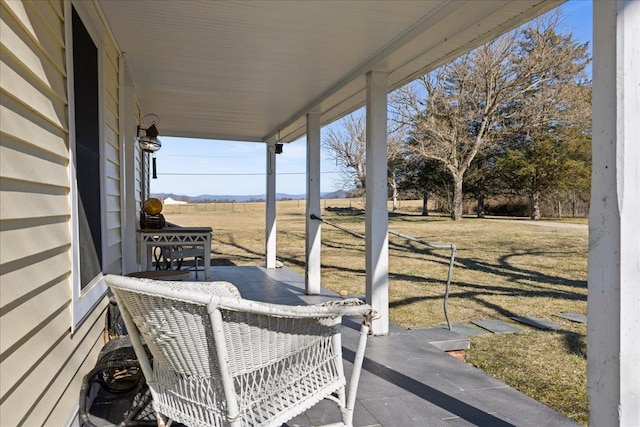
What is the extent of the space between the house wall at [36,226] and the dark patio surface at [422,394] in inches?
30.5

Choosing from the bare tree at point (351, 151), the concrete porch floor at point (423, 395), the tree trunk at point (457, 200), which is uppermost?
the bare tree at point (351, 151)

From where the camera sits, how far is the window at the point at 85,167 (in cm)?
193

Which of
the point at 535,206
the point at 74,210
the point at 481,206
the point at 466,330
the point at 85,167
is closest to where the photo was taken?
the point at 74,210

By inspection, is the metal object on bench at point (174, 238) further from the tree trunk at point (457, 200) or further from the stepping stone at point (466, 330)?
the tree trunk at point (457, 200)

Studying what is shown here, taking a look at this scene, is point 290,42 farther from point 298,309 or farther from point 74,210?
point 298,309

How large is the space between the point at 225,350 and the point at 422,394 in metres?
1.54

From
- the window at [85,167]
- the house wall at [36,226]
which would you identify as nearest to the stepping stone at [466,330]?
the window at [85,167]

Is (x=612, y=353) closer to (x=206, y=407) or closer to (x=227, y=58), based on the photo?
(x=206, y=407)

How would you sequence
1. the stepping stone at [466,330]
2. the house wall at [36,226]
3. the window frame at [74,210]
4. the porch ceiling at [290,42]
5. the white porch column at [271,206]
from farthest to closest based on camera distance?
1. the white porch column at [271,206]
2. the stepping stone at [466,330]
3. the porch ceiling at [290,42]
4. the window frame at [74,210]
5. the house wall at [36,226]

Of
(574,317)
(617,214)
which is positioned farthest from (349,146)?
(617,214)

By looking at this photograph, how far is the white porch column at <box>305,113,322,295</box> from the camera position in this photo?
5246 millimetres

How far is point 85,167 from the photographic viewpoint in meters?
2.20

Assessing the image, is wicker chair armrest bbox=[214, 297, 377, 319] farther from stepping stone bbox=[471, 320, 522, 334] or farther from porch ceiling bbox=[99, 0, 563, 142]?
stepping stone bbox=[471, 320, 522, 334]

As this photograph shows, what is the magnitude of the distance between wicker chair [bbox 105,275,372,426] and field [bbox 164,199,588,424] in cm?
216
